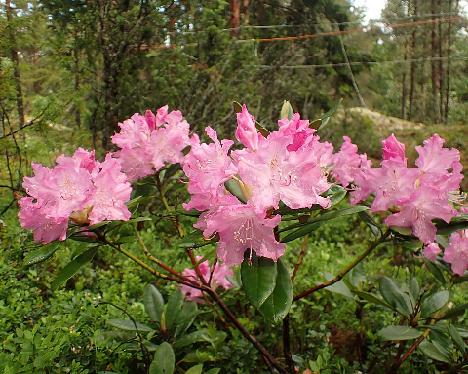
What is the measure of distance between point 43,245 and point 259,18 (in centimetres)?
724

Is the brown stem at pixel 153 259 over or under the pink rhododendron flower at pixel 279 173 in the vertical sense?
under

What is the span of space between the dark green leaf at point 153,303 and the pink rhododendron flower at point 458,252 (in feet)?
3.08

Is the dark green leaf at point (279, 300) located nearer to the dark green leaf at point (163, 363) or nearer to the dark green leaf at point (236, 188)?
the dark green leaf at point (236, 188)

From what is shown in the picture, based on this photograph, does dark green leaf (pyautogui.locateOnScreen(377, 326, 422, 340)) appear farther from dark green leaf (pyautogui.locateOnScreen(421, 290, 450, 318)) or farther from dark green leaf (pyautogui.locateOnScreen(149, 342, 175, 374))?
dark green leaf (pyautogui.locateOnScreen(149, 342, 175, 374))

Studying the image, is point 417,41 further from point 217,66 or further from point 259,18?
point 217,66

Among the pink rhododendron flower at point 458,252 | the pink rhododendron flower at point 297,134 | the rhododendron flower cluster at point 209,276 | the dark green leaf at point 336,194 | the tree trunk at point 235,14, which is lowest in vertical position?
the rhododendron flower cluster at point 209,276

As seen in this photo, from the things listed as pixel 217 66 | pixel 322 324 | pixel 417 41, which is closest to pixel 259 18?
pixel 217 66

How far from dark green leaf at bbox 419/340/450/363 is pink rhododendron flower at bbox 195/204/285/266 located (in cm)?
83

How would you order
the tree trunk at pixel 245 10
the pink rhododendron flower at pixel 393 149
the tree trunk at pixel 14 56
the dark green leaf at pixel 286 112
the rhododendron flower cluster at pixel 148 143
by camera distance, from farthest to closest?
the tree trunk at pixel 245 10 → the tree trunk at pixel 14 56 → the rhododendron flower cluster at pixel 148 143 → the dark green leaf at pixel 286 112 → the pink rhododendron flower at pixel 393 149

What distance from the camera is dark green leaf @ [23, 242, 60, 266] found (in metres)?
1.06

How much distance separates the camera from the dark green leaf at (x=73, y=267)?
1098 millimetres

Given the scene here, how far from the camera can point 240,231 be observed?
908 millimetres

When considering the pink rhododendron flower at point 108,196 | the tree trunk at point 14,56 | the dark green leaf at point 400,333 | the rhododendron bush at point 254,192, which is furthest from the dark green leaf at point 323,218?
the tree trunk at point 14,56

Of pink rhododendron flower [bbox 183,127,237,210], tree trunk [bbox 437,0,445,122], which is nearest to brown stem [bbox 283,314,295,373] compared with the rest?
pink rhododendron flower [bbox 183,127,237,210]
